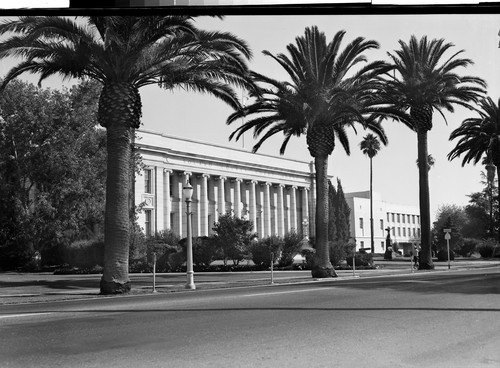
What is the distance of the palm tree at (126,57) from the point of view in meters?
7.26

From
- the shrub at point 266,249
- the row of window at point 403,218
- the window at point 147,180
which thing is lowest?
the shrub at point 266,249

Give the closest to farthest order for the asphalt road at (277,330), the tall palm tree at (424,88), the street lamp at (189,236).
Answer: the asphalt road at (277,330), the tall palm tree at (424,88), the street lamp at (189,236)

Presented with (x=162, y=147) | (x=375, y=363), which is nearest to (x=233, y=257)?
(x=162, y=147)

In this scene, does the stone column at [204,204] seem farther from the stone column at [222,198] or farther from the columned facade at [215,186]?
the stone column at [222,198]

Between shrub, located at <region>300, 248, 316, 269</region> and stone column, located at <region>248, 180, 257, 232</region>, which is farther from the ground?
stone column, located at <region>248, 180, 257, 232</region>

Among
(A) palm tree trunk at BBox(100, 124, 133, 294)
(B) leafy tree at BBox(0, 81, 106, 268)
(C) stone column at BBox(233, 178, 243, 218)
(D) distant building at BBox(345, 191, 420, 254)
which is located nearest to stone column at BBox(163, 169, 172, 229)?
(C) stone column at BBox(233, 178, 243, 218)

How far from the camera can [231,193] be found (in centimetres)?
736

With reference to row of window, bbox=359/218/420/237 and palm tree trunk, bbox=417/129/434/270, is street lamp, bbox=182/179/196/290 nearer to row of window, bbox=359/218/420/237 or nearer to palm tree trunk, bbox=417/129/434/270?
row of window, bbox=359/218/420/237

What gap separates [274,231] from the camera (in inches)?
295

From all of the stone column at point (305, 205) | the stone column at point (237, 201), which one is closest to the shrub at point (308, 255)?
the stone column at point (305, 205)

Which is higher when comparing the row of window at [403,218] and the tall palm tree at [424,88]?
the tall palm tree at [424,88]

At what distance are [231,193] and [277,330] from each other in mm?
2330

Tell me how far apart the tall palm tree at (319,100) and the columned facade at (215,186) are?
14.2 inches

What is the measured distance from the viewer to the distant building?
6.49 metres
